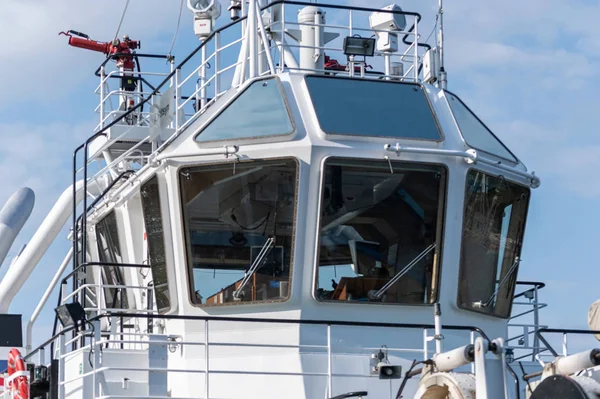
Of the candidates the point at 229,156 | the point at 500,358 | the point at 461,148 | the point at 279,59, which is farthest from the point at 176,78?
the point at 500,358

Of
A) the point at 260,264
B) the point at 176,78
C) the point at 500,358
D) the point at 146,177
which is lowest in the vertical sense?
the point at 500,358

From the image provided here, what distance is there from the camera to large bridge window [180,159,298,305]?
44.9 feet

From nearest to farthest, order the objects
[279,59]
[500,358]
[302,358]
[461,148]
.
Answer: [500,358], [302,358], [461,148], [279,59]

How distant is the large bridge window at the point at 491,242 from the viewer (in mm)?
14281

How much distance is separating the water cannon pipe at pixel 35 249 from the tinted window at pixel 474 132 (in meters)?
7.60

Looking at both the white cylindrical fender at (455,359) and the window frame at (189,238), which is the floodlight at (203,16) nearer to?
the window frame at (189,238)

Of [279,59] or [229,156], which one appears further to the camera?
[279,59]

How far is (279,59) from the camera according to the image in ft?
50.8

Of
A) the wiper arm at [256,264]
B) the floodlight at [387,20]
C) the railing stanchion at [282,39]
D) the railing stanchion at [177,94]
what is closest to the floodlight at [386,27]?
the floodlight at [387,20]

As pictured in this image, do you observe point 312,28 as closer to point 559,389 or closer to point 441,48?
point 441,48

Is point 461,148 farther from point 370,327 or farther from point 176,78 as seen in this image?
point 176,78

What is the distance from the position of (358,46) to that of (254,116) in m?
1.75

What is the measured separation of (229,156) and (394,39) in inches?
121

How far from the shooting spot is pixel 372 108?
14.4 meters
